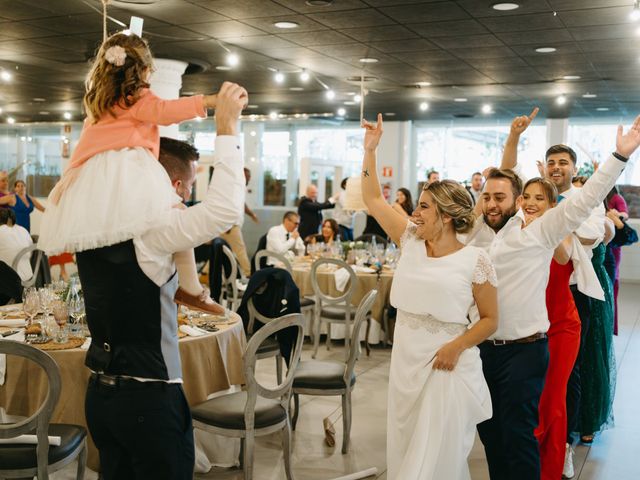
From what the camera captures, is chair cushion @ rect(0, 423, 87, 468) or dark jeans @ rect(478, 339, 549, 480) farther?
dark jeans @ rect(478, 339, 549, 480)

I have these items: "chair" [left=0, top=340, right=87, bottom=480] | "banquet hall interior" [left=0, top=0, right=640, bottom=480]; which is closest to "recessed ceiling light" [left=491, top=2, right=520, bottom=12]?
"banquet hall interior" [left=0, top=0, right=640, bottom=480]

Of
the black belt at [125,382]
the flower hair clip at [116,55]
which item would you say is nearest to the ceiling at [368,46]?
the flower hair clip at [116,55]

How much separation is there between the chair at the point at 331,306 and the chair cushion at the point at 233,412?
3.20 m

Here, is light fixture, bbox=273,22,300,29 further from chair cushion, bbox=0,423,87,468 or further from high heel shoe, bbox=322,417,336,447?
chair cushion, bbox=0,423,87,468

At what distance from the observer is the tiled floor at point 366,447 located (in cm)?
423

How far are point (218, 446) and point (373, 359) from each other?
10.5ft

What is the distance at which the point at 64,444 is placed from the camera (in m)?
3.14

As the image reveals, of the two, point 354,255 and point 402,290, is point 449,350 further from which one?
point 354,255

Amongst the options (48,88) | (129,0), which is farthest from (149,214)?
(48,88)

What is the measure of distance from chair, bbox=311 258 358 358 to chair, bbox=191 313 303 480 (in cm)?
313

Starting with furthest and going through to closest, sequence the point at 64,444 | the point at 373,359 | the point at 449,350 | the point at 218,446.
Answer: the point at 373,359
the point at 218,446
the point at 64,444
the point at 449,350

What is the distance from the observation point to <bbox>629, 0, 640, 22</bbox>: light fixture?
19.2ft

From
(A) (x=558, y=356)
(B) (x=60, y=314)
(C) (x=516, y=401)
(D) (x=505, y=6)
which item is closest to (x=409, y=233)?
(C) (x=516, y=401)

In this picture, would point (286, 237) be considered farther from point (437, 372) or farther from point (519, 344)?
point (437, 372)
